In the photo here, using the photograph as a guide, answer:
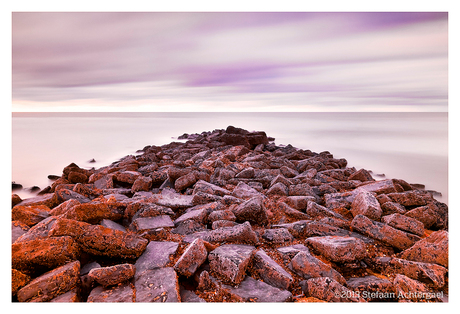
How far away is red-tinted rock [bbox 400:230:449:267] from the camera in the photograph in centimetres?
235

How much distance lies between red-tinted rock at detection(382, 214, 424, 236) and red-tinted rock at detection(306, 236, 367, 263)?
0.76 metres

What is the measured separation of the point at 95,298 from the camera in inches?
78.0

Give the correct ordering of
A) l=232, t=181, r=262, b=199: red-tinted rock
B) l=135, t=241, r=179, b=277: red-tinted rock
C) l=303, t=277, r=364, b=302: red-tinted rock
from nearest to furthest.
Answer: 1. l=303, t=277, r=364, b=302: red-tinted rock
2. l=135, t=241, r=179, b=277: red-tinted rock
3. l=232, t=181, r=262, b=199: red-tinted rock

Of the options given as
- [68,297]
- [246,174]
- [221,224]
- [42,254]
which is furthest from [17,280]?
[246,174]

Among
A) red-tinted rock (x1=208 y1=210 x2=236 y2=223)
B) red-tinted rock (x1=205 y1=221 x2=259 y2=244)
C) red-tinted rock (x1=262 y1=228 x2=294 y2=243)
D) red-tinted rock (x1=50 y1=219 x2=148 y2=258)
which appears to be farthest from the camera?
red-tinted rock (x1=208 y1=210 x2=236 y2=223)

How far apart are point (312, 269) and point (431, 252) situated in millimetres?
1134

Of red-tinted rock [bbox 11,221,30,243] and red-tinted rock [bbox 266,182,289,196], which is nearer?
red-tinted rock [bbox 11,221,30,243]

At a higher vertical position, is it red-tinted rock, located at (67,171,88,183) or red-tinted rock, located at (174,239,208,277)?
red-tinted rock, located at (67,171,88,183)

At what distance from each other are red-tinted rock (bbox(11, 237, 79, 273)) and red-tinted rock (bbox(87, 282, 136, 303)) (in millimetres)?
470

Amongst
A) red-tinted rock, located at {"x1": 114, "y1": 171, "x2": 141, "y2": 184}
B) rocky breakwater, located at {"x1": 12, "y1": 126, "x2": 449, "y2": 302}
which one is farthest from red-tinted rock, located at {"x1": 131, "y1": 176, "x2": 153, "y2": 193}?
rocky breakwater, located at {"x1": 12, "y1": 126, "x2": 449, "y2": 302}

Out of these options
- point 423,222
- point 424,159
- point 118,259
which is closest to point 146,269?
point 118,259

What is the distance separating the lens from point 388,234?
8.90 ft

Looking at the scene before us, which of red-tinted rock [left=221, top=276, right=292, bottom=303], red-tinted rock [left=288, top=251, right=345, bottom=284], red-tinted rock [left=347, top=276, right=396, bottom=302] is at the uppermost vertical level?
red-tinted rock [left=288, top=251, right=345, bottom=284]

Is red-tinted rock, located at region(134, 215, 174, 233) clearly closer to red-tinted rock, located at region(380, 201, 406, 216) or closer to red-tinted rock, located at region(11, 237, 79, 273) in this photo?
red-tinted rock, located at region(11, 237, 79, 273)
